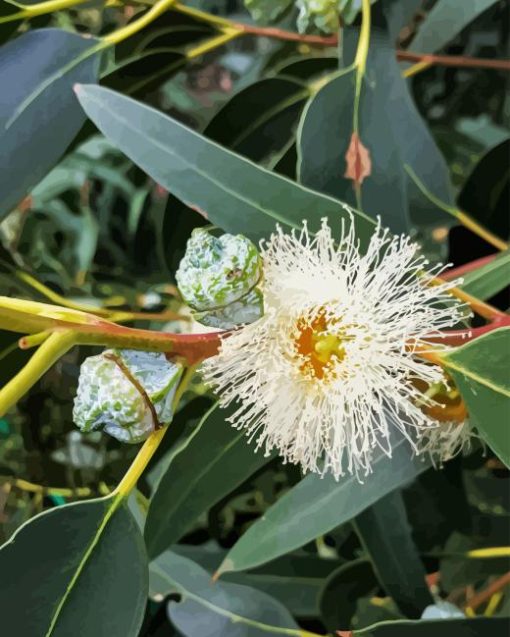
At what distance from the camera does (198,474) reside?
570 millimetres

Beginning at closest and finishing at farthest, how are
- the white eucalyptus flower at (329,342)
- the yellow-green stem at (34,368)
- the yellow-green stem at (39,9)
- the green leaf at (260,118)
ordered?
1. the yellow-green stem at (34,368)
2. the white eucalyptus flower at (329,342)
3. the yellow-green stem at (39,9)
4. the green leaf at (260,118)

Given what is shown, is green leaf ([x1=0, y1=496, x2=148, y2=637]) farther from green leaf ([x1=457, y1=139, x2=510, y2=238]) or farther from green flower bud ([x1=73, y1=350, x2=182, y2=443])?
green leaf ([x1=457, y1=139, x2=510, y2=238])

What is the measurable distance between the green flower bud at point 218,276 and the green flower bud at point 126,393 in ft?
0.15

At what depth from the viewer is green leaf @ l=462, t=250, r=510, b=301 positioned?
22.0 inches

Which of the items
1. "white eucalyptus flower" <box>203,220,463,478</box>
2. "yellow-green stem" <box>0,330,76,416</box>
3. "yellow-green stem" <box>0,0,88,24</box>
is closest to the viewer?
"yellow-green stem" <box>0,330,76,416</box>

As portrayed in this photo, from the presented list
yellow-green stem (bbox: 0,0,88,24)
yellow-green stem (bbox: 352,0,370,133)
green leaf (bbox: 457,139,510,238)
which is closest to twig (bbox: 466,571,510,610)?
A: green leaf (bbox: 457,139,510,238)

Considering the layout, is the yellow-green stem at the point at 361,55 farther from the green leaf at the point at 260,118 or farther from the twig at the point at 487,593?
the twig at the point at 487,593

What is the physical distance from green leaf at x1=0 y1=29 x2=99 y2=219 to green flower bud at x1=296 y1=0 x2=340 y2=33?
19 cm

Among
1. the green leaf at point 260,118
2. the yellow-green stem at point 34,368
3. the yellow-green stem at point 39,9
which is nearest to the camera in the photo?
the yellow-green stem at point 34,368

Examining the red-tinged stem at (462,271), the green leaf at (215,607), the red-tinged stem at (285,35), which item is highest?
the red-tinged stem at (285,35)

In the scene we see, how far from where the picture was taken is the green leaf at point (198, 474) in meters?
0.56

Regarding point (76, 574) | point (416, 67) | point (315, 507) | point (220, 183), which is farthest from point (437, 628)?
point (416, 67)

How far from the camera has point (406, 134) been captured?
64cm

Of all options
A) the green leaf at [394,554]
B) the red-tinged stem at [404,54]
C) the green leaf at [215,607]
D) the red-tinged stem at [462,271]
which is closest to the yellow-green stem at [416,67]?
the red-tinged stem at [404,54]
